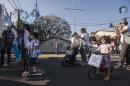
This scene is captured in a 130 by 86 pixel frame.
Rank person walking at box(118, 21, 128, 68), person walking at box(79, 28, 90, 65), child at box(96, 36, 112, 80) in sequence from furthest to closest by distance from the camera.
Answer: person walking at box(79, 28, 90, 65), person walking at box(118, 21, 128, 68), child at box(96, 36, 112, 80)

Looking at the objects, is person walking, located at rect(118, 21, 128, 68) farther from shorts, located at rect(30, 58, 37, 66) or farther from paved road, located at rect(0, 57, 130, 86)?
shorts, located at rect(30, 58, 37, 66)

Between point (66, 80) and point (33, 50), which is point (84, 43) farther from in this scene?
point (66, 80)

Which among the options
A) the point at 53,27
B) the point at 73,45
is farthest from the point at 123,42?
the point at 53,27

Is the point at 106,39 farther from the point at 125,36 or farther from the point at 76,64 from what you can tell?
the point at 76,64

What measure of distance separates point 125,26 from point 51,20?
284 feet

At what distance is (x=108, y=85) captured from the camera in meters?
12.3

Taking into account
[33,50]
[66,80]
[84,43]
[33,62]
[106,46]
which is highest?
[84,43]

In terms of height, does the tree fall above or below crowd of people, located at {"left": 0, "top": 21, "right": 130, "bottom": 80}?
above

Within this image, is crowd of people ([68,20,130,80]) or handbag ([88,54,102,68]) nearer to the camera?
handbag ([88,54,102,68])

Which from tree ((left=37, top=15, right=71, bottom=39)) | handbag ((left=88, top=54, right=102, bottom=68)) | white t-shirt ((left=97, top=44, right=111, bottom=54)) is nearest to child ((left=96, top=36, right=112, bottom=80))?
white t-shirt ((left=97, top=44, right=111, bottom=54))

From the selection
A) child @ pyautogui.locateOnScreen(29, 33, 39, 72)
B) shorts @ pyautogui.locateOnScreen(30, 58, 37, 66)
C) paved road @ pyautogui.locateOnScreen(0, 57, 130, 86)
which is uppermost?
child @ pyautogui.locateOnScreen(29, 33, 39, 72)

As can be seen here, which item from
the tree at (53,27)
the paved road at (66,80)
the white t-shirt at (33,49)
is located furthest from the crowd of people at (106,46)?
the tree at (53,27)

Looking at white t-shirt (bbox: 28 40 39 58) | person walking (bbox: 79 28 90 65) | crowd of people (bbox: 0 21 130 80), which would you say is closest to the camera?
crowd of people (bbox: 0 21 130 80)

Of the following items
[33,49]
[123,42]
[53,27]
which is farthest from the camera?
[53,27]
